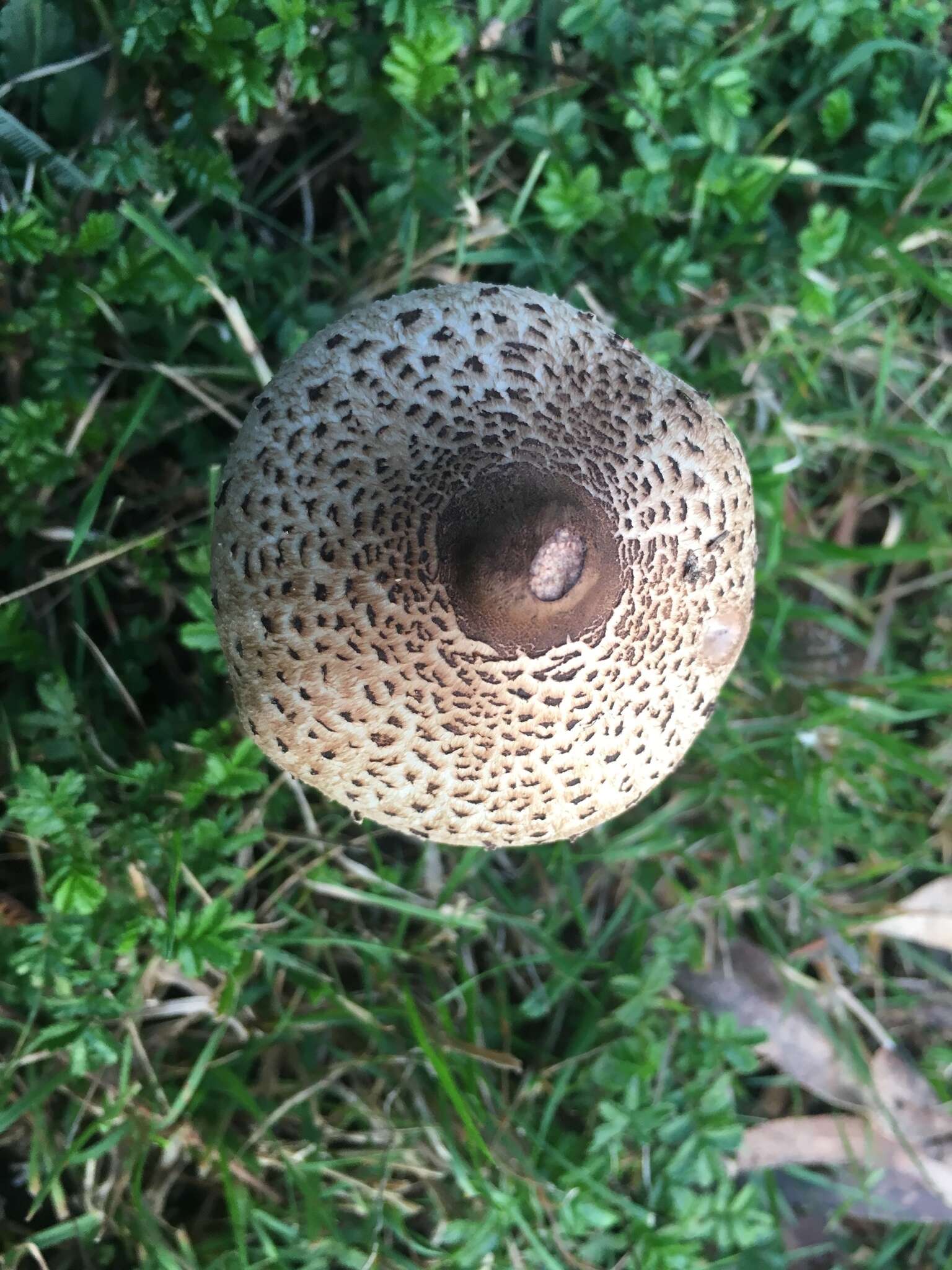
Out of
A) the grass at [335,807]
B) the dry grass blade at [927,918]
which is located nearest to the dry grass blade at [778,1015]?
the grass at [335,807]

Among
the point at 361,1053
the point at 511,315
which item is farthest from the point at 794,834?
the point at 511,315

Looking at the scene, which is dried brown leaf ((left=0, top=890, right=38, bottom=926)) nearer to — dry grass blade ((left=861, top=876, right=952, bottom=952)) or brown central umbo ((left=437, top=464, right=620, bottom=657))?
brown central umbo ((left=437, top=464, right=620, bottom=657))

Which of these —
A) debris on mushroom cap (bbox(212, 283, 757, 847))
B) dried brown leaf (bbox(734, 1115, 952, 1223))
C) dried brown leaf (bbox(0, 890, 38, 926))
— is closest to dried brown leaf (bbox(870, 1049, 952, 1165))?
dried brown leaf (bbox(734, 1115, 952, 1223))

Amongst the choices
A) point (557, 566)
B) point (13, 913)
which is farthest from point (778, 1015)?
point (13, 913)

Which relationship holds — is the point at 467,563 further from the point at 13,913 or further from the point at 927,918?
the point at 927,918

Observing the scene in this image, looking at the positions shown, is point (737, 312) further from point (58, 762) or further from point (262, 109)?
point (58, 762)

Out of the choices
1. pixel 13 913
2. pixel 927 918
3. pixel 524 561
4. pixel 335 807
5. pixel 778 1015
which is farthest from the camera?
pixel 927 918
